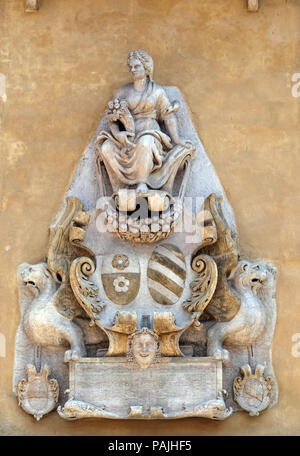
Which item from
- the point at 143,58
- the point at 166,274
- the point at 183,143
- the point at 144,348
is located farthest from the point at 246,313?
the point at 143,58

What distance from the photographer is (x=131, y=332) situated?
8.45 metres

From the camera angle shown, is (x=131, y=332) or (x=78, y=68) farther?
(x=78, y=68)

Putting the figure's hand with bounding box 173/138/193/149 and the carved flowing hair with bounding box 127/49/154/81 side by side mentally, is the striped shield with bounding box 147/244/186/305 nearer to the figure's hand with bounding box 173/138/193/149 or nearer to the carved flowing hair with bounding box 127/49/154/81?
the figure's hand with bounding box 173/138/193/149

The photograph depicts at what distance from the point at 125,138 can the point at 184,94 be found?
0.57 m

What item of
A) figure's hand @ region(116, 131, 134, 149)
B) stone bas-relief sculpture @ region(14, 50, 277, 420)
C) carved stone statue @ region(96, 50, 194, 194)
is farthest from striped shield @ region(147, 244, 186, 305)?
figure's hand @ region(116, 131, 134, 149)

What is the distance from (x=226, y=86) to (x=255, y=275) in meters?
1.22

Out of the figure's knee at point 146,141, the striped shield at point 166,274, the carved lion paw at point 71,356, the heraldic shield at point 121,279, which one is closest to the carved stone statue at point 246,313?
the striped shield at point 166,274

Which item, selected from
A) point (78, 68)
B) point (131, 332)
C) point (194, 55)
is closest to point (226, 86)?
point (194, 55)

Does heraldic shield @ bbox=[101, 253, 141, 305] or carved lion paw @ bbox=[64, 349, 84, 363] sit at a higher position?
heraldic shield @ bbox=[101, 253, 141, 305]

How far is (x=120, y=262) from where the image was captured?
28.3 feet

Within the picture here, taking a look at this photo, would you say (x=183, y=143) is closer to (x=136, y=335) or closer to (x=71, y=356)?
(x=136, y=335)

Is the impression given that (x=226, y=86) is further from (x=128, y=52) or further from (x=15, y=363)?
(x=15, y=363)

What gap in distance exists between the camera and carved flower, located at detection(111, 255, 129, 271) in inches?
340

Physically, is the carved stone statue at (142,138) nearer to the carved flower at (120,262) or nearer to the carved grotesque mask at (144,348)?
the carved flower at (120,262)
